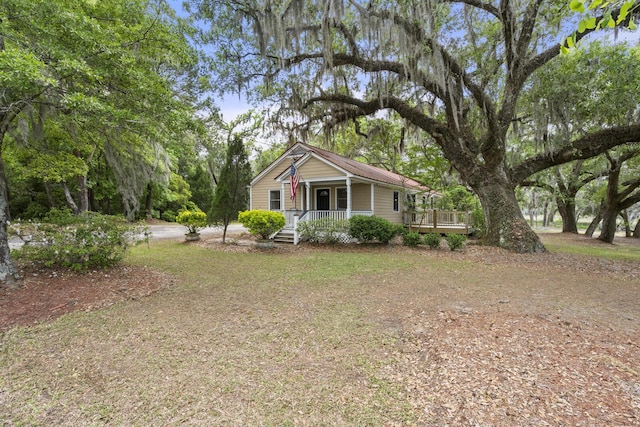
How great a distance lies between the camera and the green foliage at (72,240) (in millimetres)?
5680

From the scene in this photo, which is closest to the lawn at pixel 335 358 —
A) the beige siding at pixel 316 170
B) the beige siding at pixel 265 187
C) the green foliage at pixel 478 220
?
the green foliage at pixel 478 220

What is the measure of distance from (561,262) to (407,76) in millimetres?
7367

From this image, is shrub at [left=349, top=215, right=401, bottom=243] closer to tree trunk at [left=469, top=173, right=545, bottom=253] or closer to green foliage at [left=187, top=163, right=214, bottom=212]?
tree trunk at [left=469, top=173, right=545, bottom=253]

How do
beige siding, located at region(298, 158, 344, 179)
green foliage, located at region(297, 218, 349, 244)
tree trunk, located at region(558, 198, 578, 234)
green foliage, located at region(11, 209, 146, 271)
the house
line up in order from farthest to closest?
tree trunk, located at region(558, 198, 578, 234) → beige siding, located at region(298, 158, 344, 179) → the house → green foliage, located at region(297, 218, 349, 244) → green foliage, located at region(11, 209, 146, 271)

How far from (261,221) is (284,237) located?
2.28m

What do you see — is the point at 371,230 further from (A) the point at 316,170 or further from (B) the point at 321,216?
(A) the point at 316,170

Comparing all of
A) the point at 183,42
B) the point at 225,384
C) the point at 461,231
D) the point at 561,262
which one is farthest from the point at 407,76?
the point at 225,384

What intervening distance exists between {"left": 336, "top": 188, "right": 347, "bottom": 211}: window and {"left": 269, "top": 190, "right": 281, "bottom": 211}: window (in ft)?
13.2

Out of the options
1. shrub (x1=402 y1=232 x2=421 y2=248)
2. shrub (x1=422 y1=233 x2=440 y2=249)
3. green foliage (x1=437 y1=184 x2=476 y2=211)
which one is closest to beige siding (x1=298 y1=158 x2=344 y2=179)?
shrub (x1=402 y1=232 x2=421 y2=248)

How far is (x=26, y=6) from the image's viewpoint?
435 centimetres

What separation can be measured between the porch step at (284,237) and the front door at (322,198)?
309 centimetres

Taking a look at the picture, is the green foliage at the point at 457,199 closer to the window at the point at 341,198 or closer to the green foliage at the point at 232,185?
the window at the point at 341,198

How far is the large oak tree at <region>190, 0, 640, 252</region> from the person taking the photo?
8273mm

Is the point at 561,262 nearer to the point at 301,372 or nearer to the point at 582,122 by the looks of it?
the point at 582,122
